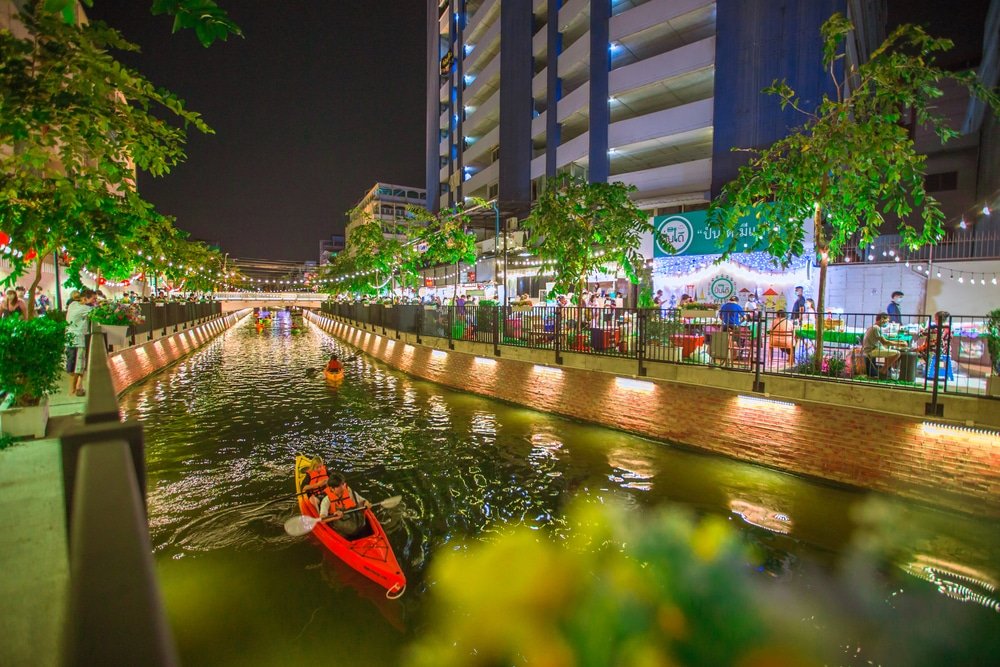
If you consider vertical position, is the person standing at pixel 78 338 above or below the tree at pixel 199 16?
below

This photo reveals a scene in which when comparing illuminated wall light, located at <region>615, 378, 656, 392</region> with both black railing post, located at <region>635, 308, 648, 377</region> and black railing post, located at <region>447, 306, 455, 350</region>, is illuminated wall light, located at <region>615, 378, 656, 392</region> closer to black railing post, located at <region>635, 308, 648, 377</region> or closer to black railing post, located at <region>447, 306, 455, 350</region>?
black railing post, located at <region>635, 308, 648, 377</region>

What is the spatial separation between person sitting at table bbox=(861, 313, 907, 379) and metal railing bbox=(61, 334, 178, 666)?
38.3 feet

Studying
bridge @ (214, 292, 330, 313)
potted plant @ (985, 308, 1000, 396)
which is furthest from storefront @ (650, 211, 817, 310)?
bridge @ (214, 292, 330, 313)

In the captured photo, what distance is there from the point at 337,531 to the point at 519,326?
35.0ft

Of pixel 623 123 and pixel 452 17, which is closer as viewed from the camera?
pixel 623 123

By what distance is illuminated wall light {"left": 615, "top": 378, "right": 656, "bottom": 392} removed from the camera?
12.6m

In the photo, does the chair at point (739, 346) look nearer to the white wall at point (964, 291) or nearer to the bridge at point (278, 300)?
the white wall at point (964, 291)

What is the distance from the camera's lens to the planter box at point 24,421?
7.21m

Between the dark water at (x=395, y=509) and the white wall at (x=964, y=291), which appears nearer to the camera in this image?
the dark water at (x=395, y=509)

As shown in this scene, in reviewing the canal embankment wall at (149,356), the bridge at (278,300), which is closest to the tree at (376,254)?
the canal embankment wall at (149,356)

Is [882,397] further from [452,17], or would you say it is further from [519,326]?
[452,17]

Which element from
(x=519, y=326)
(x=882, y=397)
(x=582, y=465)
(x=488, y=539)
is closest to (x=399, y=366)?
(x=519, y=326)

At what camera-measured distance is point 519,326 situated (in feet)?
56.1

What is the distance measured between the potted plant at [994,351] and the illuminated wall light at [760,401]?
2881mm
